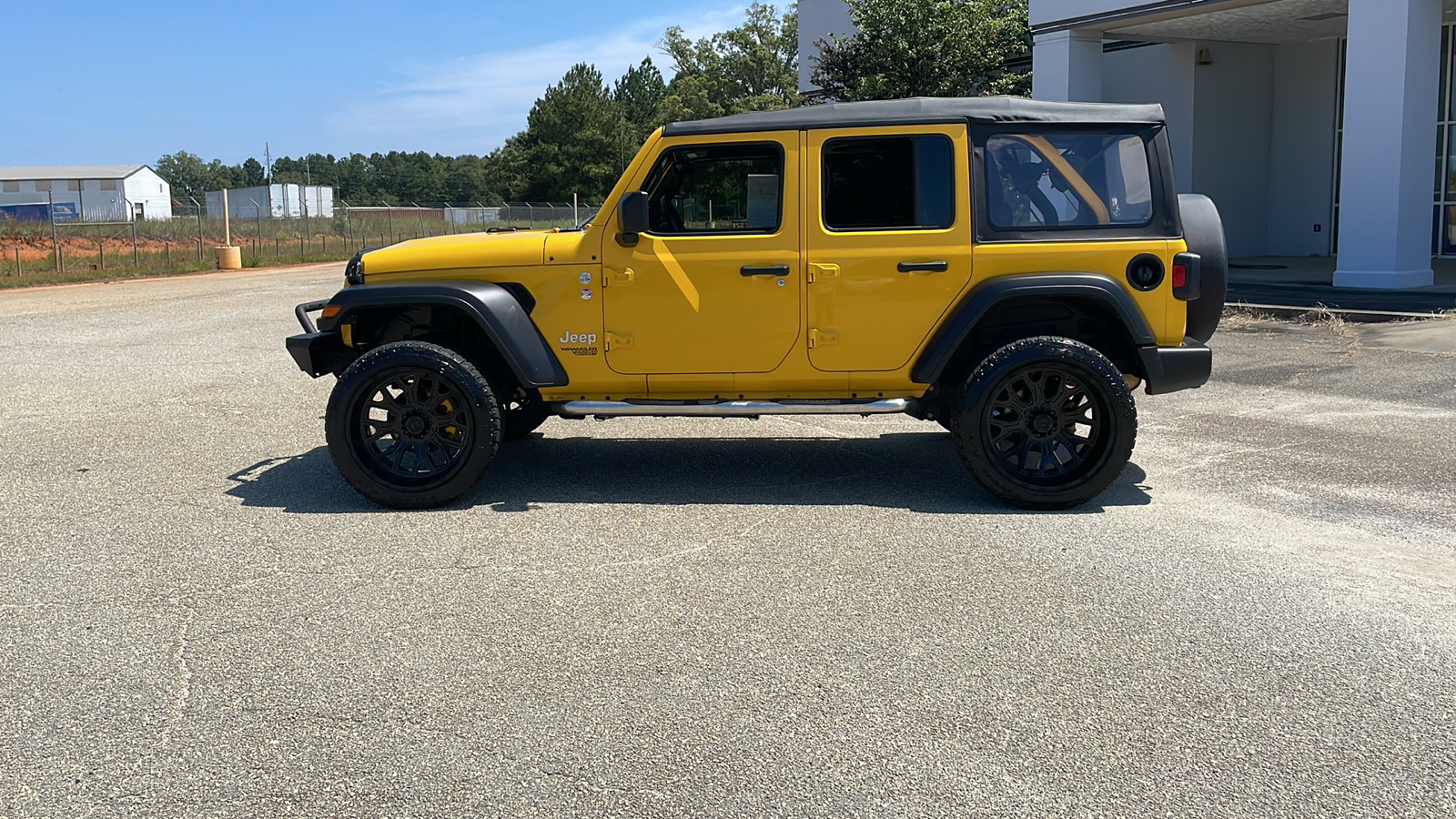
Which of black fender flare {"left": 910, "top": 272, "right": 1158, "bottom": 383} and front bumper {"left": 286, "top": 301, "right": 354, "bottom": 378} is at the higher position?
black fender flare {"left": 910, "top": 272, "right": 1158, "bottom": 383}

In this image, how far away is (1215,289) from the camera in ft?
20.7

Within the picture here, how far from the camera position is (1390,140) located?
16266 millimetres

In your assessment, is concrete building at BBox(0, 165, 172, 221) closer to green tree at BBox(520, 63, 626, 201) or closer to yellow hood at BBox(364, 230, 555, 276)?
green tree at BBox(520, 63, 626, 201)

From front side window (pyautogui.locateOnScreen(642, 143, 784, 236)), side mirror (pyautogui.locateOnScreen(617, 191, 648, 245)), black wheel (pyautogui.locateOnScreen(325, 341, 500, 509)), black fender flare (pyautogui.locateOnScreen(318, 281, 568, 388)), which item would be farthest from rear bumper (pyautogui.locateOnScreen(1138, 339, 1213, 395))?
black wheel (pyautogui.locateOnScreen(325, 341, 500, 509))

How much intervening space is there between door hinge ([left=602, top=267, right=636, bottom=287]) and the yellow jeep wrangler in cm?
1

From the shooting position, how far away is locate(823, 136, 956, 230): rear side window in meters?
6.17

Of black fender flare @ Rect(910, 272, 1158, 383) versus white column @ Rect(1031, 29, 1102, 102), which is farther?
white column @ Rect(1031, 29, 1102, 102)

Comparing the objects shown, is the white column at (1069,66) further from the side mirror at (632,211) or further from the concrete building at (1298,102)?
the side mirror at (632,211)

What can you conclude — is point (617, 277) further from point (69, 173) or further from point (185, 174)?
point (185, 174)

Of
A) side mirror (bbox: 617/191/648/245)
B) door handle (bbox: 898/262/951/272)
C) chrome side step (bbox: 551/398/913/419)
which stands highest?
side mirror (bbox: 617/191/648/245)

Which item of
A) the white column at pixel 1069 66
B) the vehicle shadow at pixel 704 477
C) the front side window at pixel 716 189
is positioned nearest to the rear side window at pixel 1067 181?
the front side window at pixel 716 189

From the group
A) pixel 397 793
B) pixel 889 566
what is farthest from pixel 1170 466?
pixel 397 793

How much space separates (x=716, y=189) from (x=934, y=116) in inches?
45.5

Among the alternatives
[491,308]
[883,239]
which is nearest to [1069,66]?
[883,239]
